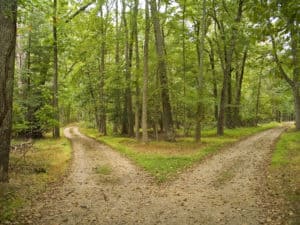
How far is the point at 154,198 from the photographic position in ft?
23.3

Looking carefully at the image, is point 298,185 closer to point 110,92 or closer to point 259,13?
point 259,13

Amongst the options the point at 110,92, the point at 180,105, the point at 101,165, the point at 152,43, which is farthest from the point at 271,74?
the point at 110,92

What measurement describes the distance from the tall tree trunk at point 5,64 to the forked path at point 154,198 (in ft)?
5.94

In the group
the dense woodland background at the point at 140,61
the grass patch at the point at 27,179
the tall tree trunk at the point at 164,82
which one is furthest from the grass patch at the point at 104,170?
the tall tree trunk at the point at 164,82

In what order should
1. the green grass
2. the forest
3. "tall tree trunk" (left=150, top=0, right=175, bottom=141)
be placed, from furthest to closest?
"tall tree trunk" (left=150, top=0, right=175, bottom=141)
the forest
the green grass

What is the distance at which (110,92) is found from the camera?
25.0m

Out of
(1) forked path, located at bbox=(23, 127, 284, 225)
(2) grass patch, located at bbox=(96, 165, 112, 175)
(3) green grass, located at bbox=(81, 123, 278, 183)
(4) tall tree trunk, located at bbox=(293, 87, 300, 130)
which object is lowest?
(1) forked path, located at bbox=(23, 127, 284, 225)

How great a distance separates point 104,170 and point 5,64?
5.96 metres

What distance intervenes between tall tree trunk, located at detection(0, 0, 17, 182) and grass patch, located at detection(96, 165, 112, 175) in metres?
3.25

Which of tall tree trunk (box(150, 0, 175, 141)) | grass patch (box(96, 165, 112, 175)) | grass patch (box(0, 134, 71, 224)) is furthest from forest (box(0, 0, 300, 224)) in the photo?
grass patch (box(96, 165, 112, 175))

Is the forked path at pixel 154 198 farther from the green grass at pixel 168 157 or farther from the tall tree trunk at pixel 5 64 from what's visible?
the tall tree trunk at pixel 5 64

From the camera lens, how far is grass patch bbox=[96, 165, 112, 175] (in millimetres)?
10016

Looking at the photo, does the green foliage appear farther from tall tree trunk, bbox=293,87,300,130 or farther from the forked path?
tall tree trunk, bbox=293,87,300,130

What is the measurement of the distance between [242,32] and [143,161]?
11.4 metres
